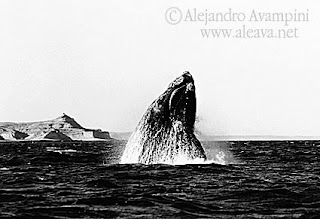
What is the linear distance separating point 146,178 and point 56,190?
2.50m

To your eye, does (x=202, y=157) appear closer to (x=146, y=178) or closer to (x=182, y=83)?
(x=182, y=83)

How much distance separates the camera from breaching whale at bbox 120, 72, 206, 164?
1702 centimetres

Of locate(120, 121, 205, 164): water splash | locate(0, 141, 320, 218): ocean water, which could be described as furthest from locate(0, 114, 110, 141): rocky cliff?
locate(0, 141, 320, 218): ocean water

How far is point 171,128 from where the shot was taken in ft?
55.8

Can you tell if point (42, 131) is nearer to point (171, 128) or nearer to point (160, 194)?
point (171, 128)

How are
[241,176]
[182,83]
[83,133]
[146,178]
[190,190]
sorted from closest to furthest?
[190,190] → [146,178] → [241,176] → [182,83] → [83,133]

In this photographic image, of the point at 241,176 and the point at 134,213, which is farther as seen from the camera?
the point at 241,176

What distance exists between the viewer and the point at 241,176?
49.2 feet

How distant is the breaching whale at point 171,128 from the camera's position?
17.0 meters

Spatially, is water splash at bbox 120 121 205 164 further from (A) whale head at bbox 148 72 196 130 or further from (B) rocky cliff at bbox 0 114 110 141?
(B) rocky cliff at bbox 0 114 110 141

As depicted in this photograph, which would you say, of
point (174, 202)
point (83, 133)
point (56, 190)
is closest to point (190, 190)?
point (174, 202)

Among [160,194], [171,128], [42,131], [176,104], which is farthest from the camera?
[42,131]

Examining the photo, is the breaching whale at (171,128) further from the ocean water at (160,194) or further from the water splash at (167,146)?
the ocean water at (160,194)

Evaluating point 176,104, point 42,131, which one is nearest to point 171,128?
point 176,104
